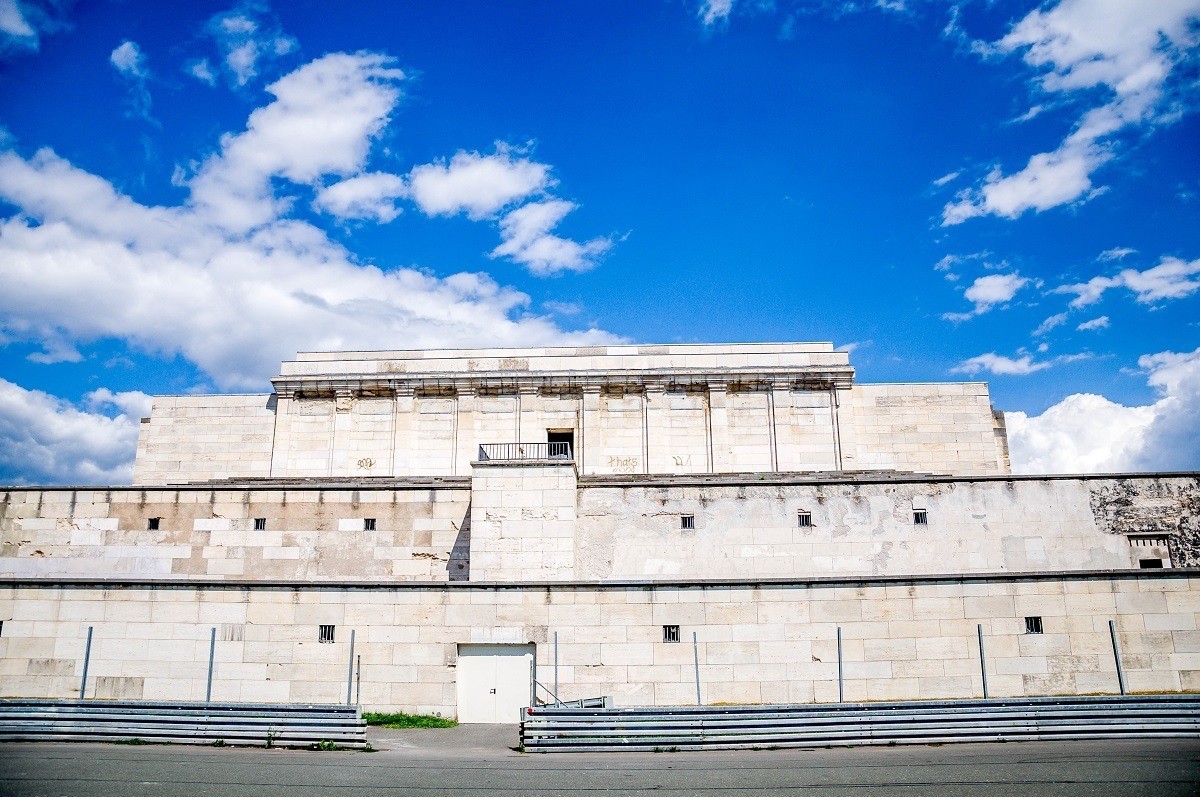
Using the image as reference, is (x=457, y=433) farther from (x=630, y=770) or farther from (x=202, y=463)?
(x=630, y=770)

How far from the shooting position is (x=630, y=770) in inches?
621

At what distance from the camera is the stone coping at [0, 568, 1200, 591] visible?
22.6 metres

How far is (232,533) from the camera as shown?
31.0 meters

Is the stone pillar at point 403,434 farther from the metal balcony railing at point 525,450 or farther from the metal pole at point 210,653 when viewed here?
the metal pole at point 210,653

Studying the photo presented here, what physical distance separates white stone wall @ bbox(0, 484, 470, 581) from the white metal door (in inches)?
300

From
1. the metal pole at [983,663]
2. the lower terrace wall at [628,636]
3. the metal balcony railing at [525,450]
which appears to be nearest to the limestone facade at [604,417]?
the metal balcony railing at [525,450]

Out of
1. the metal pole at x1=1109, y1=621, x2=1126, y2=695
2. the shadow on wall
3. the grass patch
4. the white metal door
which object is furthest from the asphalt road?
the shadow on wall

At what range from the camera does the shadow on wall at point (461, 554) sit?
30094mm

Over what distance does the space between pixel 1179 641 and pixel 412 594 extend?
66.4 feet

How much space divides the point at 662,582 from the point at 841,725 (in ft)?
19.8

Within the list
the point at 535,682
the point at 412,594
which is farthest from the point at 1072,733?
the point at 412,594

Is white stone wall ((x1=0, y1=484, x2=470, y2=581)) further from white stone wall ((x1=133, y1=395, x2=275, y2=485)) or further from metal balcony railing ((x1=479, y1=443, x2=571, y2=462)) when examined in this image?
white stone wall ((x1=133, y1=395, x2=275, y2=485))

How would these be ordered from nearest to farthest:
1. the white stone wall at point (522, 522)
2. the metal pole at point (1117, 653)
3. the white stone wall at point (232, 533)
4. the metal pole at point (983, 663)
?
the metal pole at point (1117, 653) < the metal pole at point (983, 663) < the white stone wall at point (522, 522) < the white stone wall at point (232, 533)

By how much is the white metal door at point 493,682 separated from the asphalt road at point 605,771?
3.66 m
